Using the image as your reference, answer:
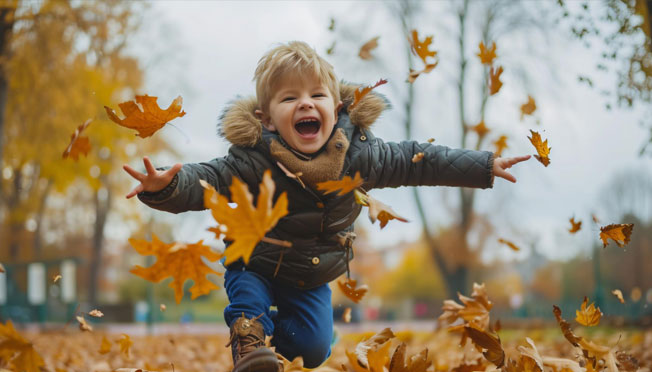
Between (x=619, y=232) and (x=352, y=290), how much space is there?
40.5 inches

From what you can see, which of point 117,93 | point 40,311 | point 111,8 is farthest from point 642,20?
point 40,311

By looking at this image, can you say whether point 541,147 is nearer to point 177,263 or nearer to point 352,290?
point 352,290

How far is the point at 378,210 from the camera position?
74.8 inches

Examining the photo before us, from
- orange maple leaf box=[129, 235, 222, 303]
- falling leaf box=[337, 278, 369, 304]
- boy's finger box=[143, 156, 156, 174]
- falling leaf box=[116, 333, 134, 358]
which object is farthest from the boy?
falling leaf box=[116, 333, 134, 358]

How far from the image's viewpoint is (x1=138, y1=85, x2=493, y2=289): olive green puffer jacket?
7.89 ft

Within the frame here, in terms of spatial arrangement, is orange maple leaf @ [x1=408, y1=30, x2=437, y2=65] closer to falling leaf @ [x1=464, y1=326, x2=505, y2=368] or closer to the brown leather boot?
falling leaf @ [x1=464, y1=326, x2=505, y2=368]

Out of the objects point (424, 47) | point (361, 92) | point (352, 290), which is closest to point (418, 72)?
point (424, 47)

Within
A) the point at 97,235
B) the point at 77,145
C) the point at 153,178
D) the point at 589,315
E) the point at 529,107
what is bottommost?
the point at 97,235

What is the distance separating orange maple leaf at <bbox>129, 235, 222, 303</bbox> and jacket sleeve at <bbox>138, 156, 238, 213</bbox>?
0.24 m

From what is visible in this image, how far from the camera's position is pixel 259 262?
248 cm

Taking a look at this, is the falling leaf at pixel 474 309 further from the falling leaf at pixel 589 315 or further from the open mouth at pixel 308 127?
the open mouth at pixel 308 127

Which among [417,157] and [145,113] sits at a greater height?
[145,113]

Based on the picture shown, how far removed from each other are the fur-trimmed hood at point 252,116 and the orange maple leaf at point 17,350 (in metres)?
1.05

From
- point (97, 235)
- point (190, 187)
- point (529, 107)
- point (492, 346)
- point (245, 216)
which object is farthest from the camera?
point (97, 235)
